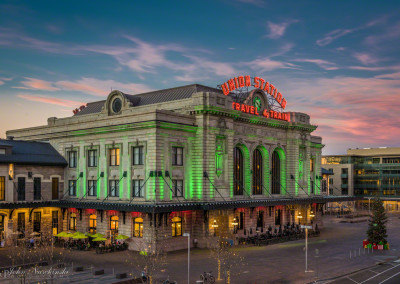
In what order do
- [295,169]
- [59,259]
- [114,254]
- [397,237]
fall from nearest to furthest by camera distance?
[59,259] → [114,254] → [397,237] → [295,169]

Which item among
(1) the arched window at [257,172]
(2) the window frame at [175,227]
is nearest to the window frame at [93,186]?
(2) the window frame at [175,227]

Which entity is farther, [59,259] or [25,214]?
[25,214]

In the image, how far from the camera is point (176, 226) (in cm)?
6506

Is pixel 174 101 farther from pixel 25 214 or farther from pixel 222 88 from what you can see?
pixel 25 214

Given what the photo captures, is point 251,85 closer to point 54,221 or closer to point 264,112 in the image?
point 264,112

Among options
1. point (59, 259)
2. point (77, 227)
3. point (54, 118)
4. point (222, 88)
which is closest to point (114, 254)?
point (59, 259)

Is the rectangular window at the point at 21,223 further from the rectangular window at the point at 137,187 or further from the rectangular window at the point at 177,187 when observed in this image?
the rectangular window at the point at 177,187

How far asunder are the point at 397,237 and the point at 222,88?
1575 inches

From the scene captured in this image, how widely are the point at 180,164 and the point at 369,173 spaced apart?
131720mm

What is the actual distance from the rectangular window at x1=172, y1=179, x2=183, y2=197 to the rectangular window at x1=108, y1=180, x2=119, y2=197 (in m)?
8.73

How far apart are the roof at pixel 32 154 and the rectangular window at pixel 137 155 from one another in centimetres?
1672

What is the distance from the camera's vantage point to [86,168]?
242 ft

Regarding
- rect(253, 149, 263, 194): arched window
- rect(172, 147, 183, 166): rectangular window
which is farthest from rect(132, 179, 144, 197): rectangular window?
rect(253, 149, 263, 194): arched window

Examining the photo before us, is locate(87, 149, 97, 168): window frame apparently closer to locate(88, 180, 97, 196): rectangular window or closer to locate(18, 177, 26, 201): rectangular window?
locate(88, 180, 97, 196): rectangular window
